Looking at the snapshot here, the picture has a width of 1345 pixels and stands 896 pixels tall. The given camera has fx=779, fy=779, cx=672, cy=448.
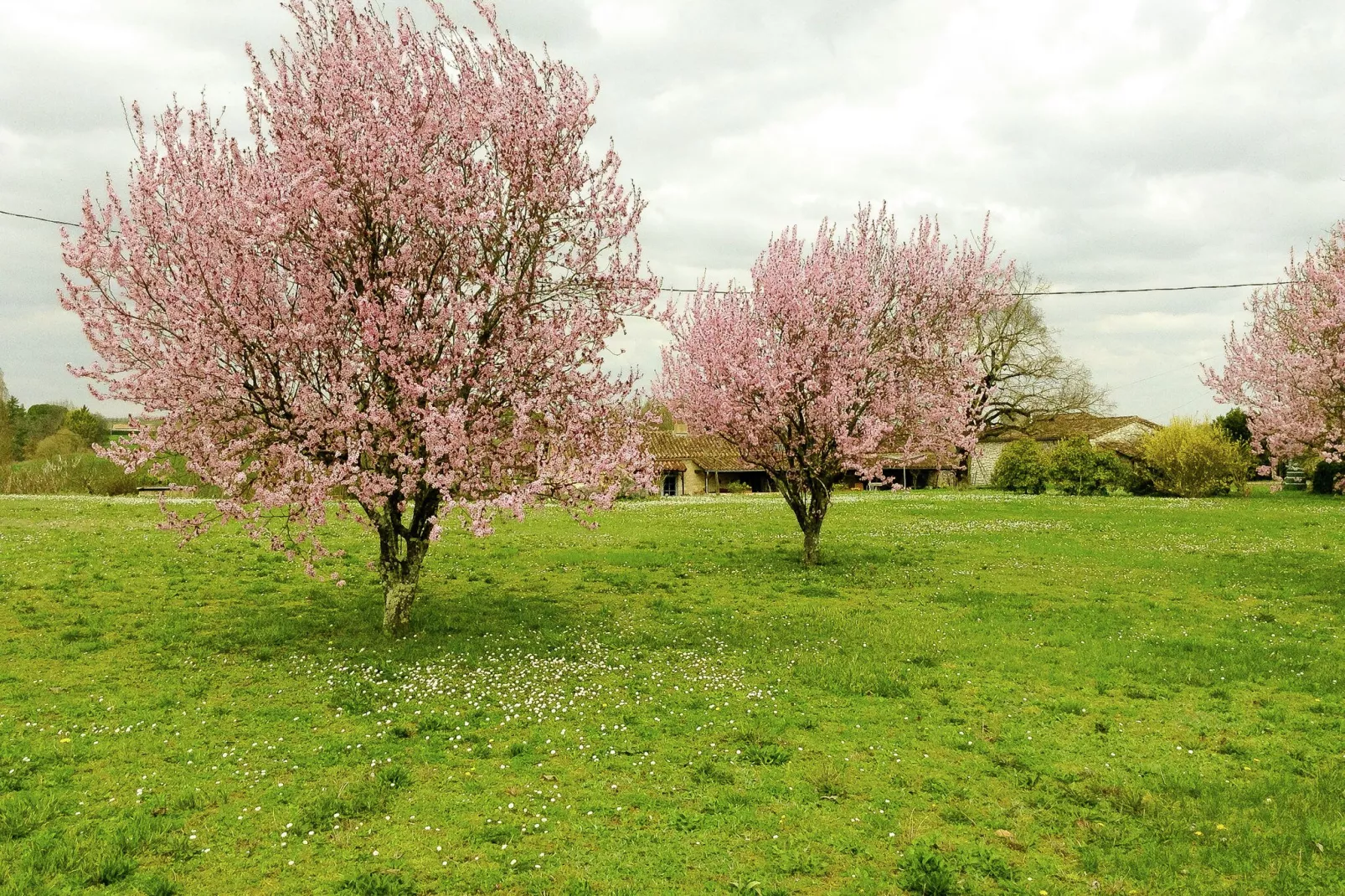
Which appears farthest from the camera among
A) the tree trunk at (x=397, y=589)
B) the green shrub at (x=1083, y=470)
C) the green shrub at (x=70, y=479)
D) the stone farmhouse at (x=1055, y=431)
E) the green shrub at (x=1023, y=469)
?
the stone farmhouse at (x=1055, y=431)

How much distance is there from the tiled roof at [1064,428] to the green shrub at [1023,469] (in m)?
18.8

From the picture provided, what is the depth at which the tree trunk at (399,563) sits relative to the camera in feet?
39.9

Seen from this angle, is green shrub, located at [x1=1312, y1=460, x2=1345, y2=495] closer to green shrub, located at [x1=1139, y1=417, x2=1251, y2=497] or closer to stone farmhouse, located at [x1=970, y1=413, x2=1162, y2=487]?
green shrub, located at [x1=1139, y1=417, x2=1251, y2=497]

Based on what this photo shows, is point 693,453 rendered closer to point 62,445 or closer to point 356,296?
point 62,445

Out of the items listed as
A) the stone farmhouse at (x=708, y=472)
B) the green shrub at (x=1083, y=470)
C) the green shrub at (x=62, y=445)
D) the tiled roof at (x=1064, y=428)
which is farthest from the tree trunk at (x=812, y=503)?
the green shrub at (x=62, y=445)

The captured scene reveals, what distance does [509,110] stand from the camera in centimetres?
1170

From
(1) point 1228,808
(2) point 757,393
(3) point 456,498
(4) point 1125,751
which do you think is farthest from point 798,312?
(1) point 1228,808

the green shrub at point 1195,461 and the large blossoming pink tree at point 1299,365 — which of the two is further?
the green shrub at point 1195,461

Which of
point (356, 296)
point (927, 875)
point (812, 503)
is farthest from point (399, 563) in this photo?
point (812, 503)

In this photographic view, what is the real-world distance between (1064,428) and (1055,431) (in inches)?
48.0

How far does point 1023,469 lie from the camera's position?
164 feet

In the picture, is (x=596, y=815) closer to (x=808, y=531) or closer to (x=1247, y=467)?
(x=808, y=531)

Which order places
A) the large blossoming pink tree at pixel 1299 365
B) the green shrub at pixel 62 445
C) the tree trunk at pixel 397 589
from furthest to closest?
the green shrub at pixel 62 445
the large blossoming pink tree at pixel 1299 365
the tree trunk at pixel 397 589

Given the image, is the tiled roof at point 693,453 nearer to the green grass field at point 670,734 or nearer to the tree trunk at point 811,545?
the tree trunk at point 811,545
